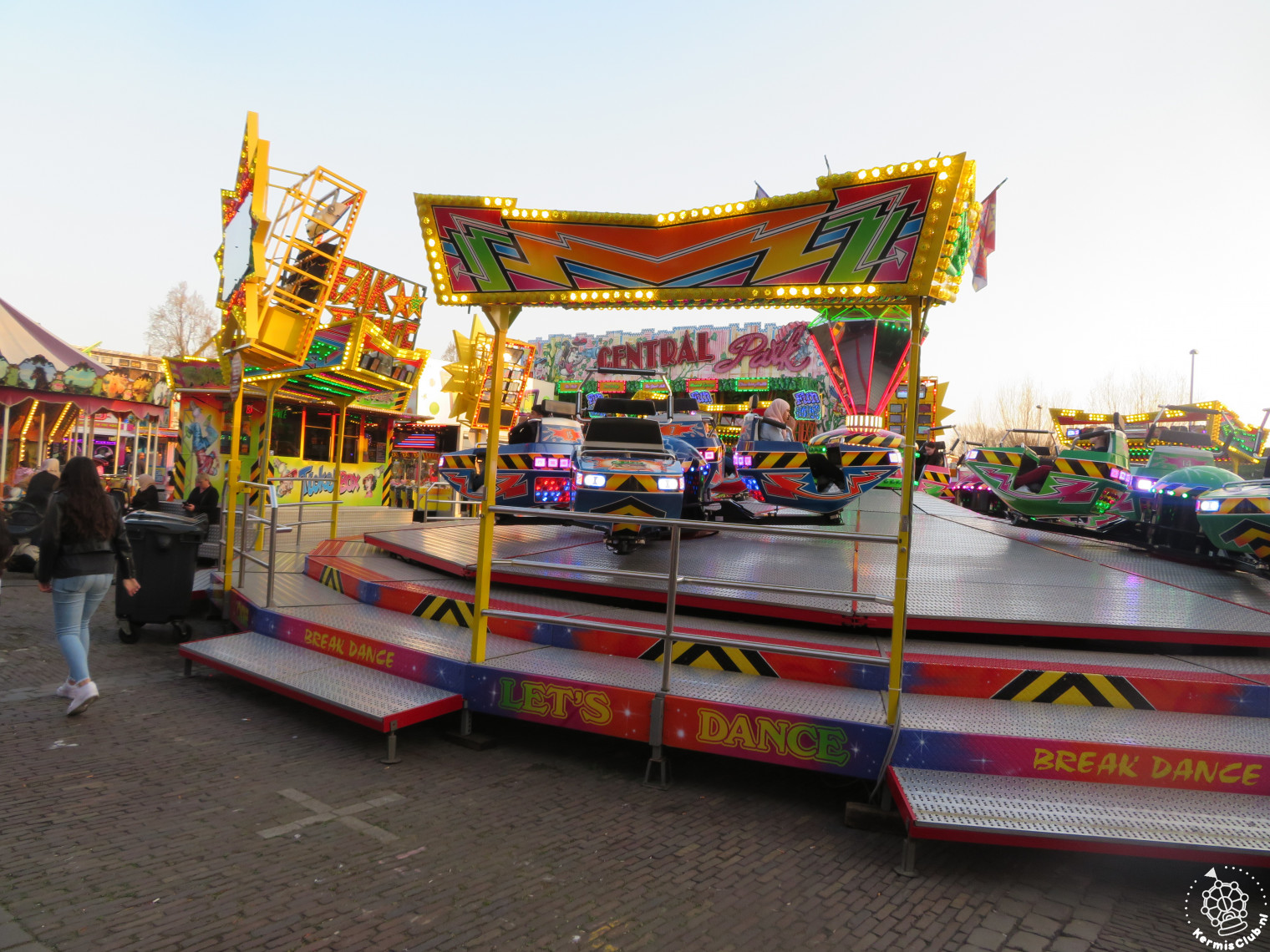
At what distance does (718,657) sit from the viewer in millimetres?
4672

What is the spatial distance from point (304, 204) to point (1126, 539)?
1513 cm

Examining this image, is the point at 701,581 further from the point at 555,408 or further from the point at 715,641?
the point at 555,408

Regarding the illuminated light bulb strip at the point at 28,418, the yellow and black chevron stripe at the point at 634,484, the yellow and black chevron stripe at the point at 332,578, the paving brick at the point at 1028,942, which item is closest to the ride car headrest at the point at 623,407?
the yellow and black chevron stripe at the point at 634,484

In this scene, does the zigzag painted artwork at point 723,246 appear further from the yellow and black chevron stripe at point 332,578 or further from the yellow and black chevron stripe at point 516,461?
the yellow and black chevron stripe at point 516,461

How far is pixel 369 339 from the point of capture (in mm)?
19078

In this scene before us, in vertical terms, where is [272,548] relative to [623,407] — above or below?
below

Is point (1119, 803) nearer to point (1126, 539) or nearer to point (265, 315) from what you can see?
point (1126, 539)

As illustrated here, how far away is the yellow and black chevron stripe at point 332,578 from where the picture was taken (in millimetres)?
6961

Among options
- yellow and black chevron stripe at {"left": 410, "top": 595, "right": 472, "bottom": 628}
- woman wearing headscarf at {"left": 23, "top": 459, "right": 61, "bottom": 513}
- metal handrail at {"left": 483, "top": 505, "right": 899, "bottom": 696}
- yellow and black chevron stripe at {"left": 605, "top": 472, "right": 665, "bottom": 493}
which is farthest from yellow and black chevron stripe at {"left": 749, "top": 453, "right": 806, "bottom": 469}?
woman wearing headscarf at {"left": 23, "top": 459, "right": 61, "bottom": 513}

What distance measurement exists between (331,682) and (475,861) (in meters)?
2.12

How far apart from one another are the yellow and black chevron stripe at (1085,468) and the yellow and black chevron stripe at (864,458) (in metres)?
2.25

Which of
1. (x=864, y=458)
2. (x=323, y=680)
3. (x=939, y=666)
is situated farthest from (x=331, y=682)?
(x=864, y=458)

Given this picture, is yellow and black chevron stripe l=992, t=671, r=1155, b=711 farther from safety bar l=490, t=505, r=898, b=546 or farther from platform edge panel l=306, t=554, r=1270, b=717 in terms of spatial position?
safety bar l=490, t=505, r=898, b=546

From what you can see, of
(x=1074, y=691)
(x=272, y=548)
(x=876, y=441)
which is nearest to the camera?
(x=1074, y=691)
